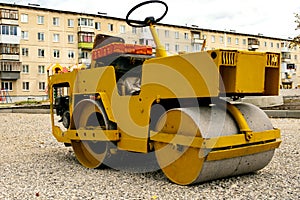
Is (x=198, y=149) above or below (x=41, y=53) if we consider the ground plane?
below

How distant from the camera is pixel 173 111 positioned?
5035 millimetres

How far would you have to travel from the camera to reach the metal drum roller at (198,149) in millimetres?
4766

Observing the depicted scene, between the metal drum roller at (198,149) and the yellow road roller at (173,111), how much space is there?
12mm

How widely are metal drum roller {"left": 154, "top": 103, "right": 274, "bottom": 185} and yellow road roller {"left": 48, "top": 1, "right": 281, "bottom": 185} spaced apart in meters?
0.01

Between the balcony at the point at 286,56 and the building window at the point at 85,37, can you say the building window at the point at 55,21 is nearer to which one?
the building window at the point at 85,37

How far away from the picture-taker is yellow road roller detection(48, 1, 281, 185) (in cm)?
469

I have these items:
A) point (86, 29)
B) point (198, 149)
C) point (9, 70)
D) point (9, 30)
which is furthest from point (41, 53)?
point (198, 149)

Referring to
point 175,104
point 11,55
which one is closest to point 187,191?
point 175,104

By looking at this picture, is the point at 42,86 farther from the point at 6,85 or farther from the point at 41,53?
the point at 6,85

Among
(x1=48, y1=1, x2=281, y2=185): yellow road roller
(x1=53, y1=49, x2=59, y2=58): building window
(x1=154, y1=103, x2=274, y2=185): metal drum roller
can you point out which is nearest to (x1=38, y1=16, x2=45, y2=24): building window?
(x1=53, y1=49, x2=59, y2=58): building window

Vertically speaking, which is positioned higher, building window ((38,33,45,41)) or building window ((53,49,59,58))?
building window ((38,33,45,41))

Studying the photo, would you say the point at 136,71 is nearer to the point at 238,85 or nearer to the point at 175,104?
the point at 175,104

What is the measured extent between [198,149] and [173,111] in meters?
0.58

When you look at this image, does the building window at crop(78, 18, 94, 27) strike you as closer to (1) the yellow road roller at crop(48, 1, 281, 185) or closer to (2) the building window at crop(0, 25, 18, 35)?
(2) the building window at crop(0, 25, 18, 35)
